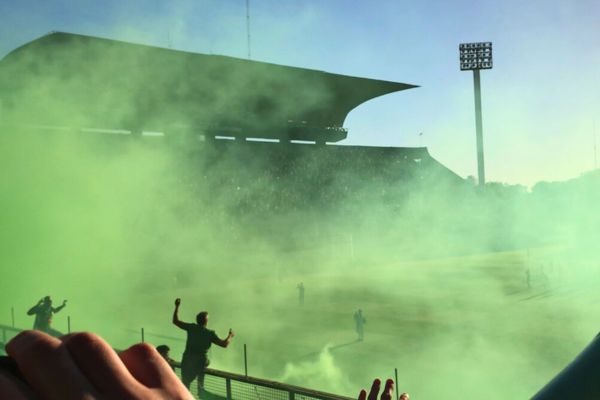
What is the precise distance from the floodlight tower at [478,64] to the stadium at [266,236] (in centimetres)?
1394

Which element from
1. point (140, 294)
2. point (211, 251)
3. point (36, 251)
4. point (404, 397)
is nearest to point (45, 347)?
point (404, 397)

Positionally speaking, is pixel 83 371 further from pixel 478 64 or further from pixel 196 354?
pixel 478 64

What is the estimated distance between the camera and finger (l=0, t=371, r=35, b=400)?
16.8 inches

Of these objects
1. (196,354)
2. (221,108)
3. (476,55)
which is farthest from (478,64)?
(196,354)

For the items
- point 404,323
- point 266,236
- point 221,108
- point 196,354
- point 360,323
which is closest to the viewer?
point 196,354

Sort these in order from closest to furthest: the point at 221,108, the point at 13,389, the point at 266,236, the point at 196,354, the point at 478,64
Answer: the point at 13,389
the point at 196,354
the point at 266,236
the point at 221,108
the point at 478,64

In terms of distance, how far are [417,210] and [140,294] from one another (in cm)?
1066

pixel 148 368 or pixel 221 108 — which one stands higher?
pixel 221 108

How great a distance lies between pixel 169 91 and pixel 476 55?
2692 centimetres

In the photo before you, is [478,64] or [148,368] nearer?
[148,368]

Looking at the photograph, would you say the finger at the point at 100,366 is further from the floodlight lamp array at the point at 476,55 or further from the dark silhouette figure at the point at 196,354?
the floodlight lamp array at the point at 476,55

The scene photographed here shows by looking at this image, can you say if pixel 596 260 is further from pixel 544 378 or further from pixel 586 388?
pixel 586 388

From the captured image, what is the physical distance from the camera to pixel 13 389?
1.42ft

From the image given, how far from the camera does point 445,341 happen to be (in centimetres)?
794
